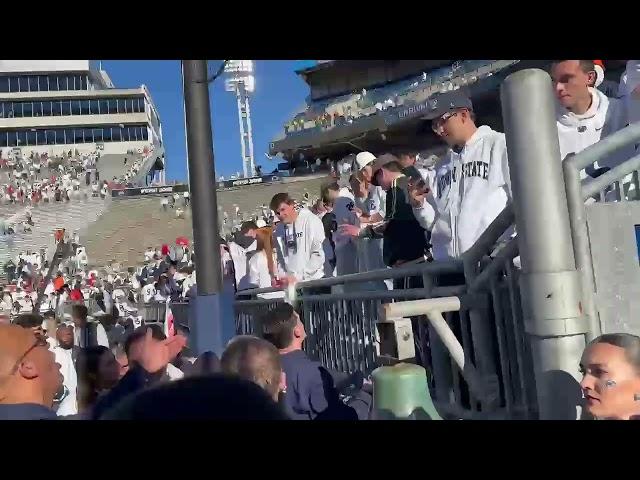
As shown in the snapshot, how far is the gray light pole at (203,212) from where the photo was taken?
4.36 metres

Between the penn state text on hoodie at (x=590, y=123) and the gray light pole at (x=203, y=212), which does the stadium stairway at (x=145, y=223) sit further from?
the penn state text on hoodie at (x=590, y=123)

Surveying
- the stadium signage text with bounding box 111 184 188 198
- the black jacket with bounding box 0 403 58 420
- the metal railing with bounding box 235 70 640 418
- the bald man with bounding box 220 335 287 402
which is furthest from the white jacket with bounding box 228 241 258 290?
the stadium signage text with bounding box 111 184 188 198

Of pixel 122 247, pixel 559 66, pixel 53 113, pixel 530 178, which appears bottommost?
pixel 530 178

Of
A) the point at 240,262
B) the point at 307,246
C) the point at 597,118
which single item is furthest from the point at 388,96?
the point at 597,118

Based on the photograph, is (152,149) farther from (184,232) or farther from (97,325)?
(97,325)

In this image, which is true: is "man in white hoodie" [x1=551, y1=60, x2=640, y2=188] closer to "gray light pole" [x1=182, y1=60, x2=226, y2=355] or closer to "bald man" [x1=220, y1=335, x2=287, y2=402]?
"bald man" [x1=220, y1=335, x2=287, y2=402]

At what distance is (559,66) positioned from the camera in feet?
11.2

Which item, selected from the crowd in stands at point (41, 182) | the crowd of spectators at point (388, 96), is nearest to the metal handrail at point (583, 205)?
the crowd of spectators at point (388, 96)

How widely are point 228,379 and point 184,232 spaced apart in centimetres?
3730

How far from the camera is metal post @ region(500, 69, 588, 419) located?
217cm

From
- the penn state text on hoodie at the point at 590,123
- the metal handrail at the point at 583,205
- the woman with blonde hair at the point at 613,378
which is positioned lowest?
the woman with blonde hair at the point at 613,378

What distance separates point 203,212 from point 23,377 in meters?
2.28

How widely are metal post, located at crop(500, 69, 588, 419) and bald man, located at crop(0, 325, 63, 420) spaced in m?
1.46
